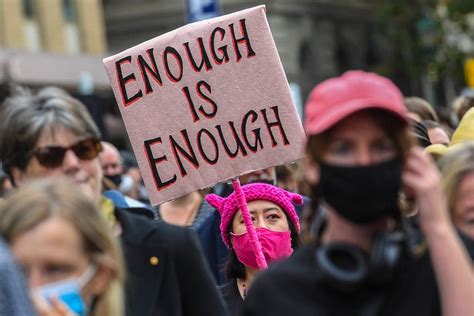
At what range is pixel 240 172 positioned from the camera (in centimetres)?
703

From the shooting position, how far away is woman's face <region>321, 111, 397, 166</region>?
13.1 feet

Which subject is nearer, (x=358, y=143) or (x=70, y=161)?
(x=358, y=143)

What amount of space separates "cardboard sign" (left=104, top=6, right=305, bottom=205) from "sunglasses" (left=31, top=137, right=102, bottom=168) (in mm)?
674

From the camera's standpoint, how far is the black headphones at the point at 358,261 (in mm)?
3898

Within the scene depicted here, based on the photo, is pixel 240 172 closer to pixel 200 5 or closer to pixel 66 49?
pixel 200 5

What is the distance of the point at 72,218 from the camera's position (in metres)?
4.13

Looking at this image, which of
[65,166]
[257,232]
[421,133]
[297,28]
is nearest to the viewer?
[65,166]

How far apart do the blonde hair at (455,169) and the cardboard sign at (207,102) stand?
240 centimetres

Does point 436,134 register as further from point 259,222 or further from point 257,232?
point 257,232

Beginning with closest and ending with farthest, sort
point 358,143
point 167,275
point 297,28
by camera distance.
→ point 358,143 < point 167,275 < point 297,28

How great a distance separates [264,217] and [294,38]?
38400 millimetres

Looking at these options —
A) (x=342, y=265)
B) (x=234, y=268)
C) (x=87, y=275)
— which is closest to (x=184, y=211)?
(x=234, y=268)

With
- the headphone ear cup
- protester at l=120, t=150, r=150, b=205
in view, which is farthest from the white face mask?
Result: protester at l=120, t=150, r=150, b=205

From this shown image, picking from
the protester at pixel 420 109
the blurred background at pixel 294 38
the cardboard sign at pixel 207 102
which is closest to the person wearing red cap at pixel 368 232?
the cardboard sign at pixel 207 102
